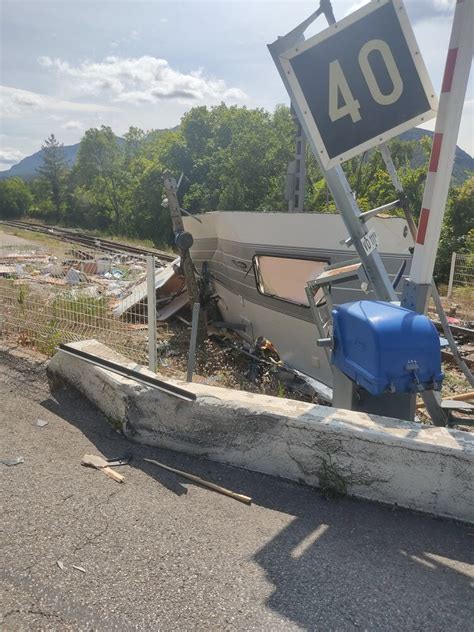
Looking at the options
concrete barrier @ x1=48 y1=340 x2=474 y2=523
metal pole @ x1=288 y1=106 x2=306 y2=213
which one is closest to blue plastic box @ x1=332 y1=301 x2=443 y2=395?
concrete barrier @ x1=48 y1=340 x2=474 y2=523

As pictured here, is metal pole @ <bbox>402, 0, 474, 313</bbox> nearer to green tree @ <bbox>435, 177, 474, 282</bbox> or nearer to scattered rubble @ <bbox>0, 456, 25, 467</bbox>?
scattered rubble @ <bbox>0, 456, 25, 467</bbox>

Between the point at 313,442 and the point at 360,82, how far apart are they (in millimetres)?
2430

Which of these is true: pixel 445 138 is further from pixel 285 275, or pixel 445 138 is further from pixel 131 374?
pixel 285 275

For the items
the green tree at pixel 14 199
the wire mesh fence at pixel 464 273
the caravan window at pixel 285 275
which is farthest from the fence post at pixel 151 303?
the green tree at pixel 14 199

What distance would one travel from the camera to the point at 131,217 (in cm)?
5878

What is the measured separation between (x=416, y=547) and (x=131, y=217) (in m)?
59.4

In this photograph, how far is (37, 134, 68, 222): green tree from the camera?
81500mm

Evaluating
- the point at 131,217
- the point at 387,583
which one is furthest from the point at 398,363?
the point at 131,217

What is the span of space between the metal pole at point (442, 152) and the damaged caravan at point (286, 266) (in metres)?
1.70

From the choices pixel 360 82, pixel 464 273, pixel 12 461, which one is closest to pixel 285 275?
pixel 360 82

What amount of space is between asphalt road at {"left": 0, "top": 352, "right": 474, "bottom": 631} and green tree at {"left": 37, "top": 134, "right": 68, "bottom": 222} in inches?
3347

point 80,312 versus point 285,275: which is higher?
point 285,275

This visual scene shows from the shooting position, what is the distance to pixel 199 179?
159 ft

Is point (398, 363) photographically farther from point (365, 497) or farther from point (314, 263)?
point (314, 263)
